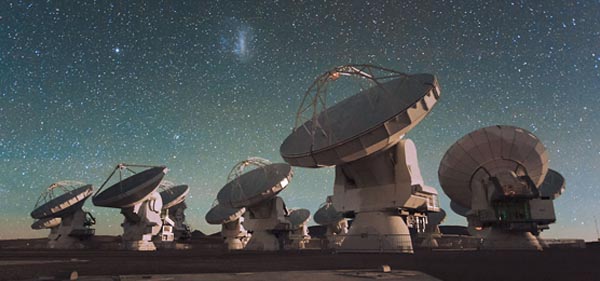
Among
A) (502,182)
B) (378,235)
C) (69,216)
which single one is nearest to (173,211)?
(69,216)

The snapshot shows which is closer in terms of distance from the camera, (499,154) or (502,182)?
(502,182)

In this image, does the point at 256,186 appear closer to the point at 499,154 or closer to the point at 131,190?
the point at 131,190

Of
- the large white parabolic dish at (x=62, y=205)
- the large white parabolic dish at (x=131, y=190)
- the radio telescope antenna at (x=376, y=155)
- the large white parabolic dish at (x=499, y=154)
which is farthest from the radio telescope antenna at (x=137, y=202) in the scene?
the large white parabolic dish at (x=499, y=154)

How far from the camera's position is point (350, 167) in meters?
25.4

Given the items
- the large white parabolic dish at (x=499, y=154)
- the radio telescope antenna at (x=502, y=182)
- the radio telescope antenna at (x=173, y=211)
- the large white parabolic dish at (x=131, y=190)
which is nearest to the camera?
the radio telescope antenna at (x=502, y=182)

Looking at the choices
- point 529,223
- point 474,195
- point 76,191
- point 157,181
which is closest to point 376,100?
point 474,195

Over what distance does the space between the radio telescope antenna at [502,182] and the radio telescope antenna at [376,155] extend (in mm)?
6259

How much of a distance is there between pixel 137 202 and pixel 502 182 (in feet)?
106

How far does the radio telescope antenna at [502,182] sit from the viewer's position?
29.3 metres

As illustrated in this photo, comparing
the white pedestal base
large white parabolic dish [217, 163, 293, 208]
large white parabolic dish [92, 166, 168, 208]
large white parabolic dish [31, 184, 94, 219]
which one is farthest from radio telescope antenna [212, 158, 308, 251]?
large white parabolic dish [31, 184, 94, 219]

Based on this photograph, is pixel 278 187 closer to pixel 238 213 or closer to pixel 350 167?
pixel 350 167

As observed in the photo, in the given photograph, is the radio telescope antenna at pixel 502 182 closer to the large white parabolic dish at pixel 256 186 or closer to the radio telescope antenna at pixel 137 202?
the large white parabolic dish at pixel 256 186

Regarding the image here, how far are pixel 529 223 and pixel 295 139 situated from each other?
1755cm

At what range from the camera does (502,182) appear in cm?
2950
